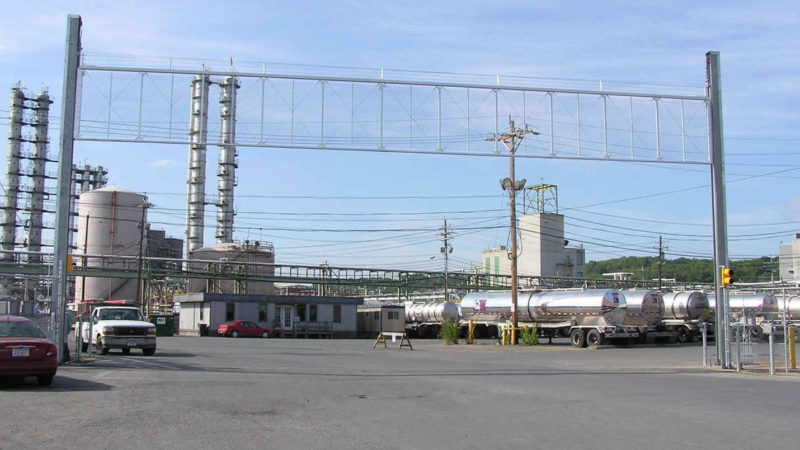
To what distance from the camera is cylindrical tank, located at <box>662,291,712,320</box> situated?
46.6m

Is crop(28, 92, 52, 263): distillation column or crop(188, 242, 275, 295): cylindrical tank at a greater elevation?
crop(28, 92, 52, 263): distillation column

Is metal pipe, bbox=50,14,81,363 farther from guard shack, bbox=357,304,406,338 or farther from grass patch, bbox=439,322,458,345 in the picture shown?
guard shack, bbox=357,304,406,338

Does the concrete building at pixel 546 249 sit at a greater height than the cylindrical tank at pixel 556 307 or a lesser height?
greater

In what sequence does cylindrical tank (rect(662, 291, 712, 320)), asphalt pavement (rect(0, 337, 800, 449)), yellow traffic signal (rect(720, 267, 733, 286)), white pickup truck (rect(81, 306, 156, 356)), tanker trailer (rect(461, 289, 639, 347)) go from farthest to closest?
1. cylindrical tank (rect(662, 291, 712, 320))
2. tanker trailer (rect(461, 289, 639, 347))
3. white pickup truck (rect(81, 306, 156, 356))
4. yellow traffic signal (rect(720, 267, 733, 286))
5. asphalt pavement (rect(0, 337, 800, 449))

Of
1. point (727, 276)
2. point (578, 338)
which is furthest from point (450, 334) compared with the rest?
point (727, 276)

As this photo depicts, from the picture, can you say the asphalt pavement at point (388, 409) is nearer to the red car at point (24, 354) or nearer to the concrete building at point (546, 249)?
the red car at point (24, 354)

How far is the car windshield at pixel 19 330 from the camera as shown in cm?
1463

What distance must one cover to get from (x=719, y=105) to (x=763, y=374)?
9.12 metres

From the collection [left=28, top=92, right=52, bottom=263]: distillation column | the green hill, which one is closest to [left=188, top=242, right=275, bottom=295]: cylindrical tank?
[left=28, top=92, right=52, bottom=263]: distillation column

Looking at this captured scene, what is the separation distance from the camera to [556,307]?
43.9 m

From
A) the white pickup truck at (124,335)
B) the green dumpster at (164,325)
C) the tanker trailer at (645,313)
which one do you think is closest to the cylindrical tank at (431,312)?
the tanker trailer at (645,313)

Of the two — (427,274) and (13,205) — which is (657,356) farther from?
(13,205)

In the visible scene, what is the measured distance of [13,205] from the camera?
246 feet

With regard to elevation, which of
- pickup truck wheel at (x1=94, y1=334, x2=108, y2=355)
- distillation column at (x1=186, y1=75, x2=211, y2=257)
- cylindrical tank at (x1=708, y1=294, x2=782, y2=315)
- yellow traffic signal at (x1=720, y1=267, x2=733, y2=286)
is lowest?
pickup truck wheel at (x1=94, y1=334, x2=108, y2=355)
